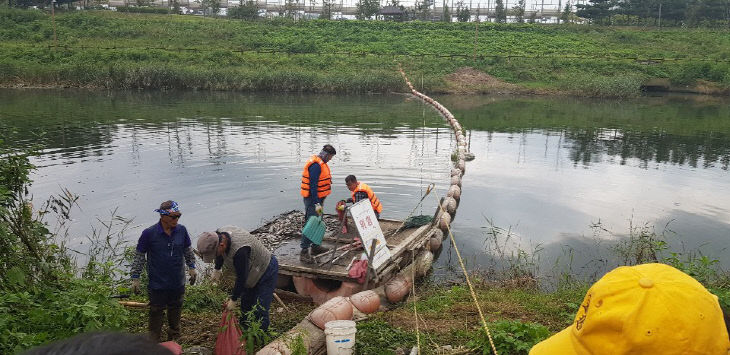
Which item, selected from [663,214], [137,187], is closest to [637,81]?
[663,214]

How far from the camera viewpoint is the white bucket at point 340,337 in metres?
5.88

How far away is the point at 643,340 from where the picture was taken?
152 cm

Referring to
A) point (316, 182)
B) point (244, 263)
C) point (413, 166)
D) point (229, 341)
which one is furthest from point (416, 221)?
point (413, 166)

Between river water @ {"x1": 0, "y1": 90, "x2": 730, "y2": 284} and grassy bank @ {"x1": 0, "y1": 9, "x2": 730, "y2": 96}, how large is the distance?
7084mm

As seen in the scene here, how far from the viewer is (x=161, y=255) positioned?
6.15 metres

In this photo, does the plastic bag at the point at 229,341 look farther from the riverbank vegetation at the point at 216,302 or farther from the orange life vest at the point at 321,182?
the orange life vest at the point at 321,182

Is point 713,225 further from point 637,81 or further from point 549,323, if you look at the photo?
point 637,81

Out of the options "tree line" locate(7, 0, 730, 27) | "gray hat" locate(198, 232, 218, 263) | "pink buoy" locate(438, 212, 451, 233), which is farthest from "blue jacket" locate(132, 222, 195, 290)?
"tree line" locate(7, 0, 730, 27)

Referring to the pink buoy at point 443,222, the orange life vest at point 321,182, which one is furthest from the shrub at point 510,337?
the pink buoy at point 443,222

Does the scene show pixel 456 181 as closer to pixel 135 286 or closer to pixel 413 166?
pixel 413 166

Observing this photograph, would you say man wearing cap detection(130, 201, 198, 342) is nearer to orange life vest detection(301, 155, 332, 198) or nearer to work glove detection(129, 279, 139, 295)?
work glove detection(129, 279, 139, 295)

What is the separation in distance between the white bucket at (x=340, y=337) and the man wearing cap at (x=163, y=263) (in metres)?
1.88

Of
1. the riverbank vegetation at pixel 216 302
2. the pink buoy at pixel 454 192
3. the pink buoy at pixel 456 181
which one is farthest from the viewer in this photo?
the pink buoy at pixel 456 181

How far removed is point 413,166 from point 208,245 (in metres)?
13.4
